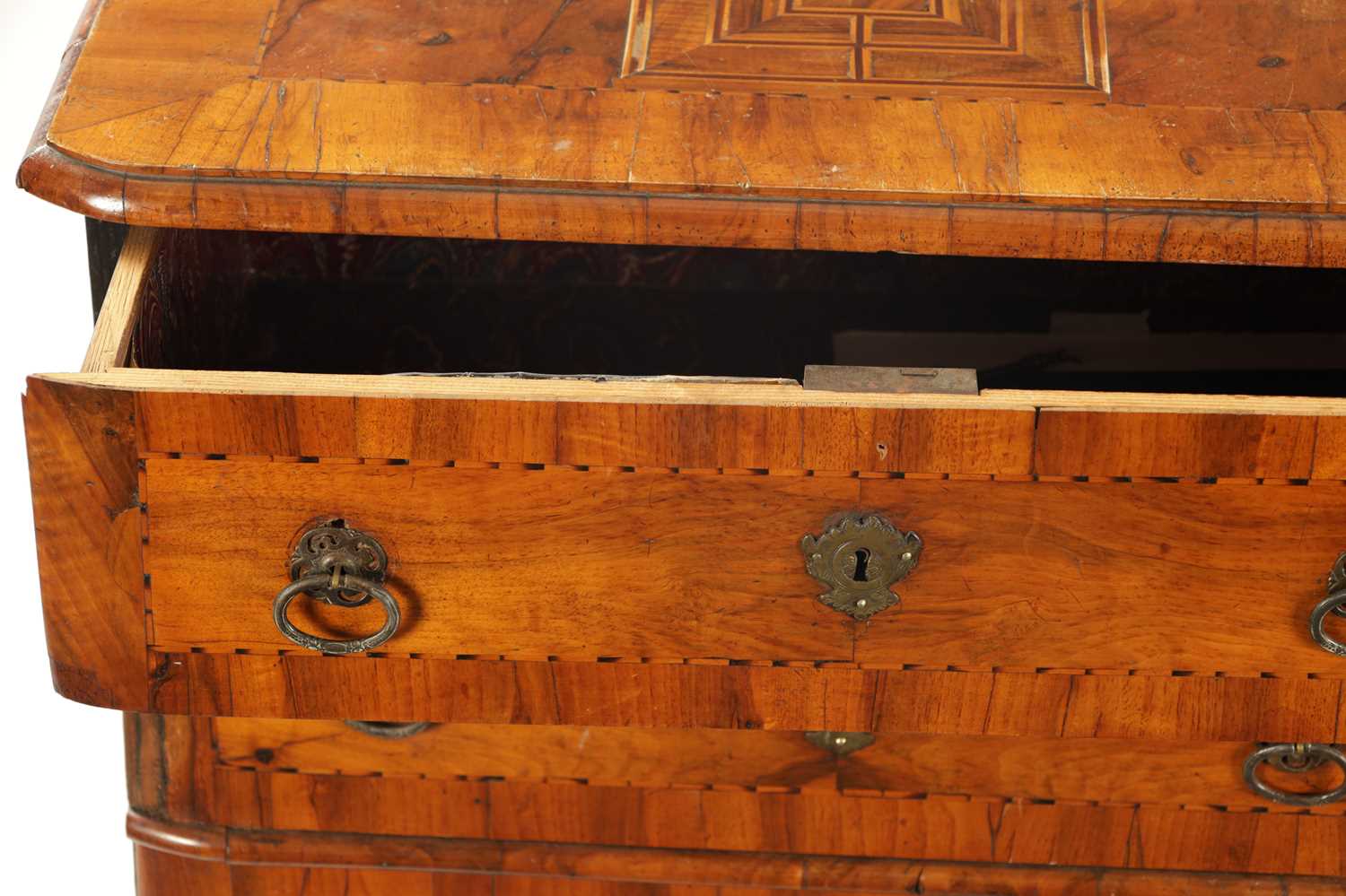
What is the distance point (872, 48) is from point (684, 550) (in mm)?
383

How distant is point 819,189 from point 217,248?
0.55m

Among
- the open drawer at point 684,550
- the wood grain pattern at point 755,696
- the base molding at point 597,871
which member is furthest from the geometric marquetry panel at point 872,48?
the base molding at point 597,871

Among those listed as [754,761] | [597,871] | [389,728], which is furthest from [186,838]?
[754,761]

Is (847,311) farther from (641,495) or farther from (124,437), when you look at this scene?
(124,437)

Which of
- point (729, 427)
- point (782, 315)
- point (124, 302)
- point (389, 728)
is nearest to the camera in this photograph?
point (729, 427)

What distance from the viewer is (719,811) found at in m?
1.07

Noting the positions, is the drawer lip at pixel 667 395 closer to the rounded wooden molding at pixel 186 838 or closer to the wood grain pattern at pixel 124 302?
the wood grain pattern at pixel 124 302

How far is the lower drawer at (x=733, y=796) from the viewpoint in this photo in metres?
1.04

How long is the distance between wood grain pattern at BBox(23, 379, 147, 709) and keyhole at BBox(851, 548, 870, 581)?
38 cm

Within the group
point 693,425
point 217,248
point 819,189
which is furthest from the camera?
point 217,248

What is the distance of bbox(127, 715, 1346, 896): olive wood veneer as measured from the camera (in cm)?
104

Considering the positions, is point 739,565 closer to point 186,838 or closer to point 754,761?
point 754,761

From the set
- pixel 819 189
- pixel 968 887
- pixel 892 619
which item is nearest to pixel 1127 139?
pixel 819 189

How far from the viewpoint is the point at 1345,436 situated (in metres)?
0.81
